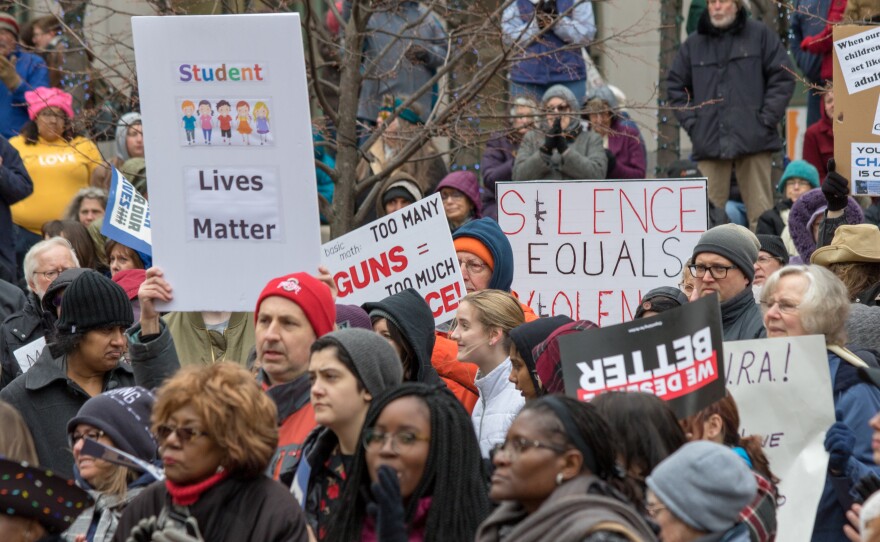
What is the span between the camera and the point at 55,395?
7008 millimetres

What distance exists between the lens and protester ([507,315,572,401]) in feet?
22.3

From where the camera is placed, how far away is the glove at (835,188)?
909cm

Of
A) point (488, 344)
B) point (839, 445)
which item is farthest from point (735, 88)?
point (839, 445)

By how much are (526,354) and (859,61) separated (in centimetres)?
352

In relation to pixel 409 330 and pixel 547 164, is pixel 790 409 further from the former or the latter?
pixel 547 164

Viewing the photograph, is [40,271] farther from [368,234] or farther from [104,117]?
[104,117]

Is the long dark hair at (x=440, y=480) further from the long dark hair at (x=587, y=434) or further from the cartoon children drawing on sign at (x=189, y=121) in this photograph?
the cartoon children drawing on sign at (x=189, y=121)

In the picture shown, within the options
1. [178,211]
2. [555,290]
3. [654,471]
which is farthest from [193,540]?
[555,290]

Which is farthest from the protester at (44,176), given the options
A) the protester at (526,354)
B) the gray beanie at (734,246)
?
the protester at (526,354)

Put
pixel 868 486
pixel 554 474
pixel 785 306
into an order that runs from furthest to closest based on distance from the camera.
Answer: pixel 785 306 → pixel 868 486 → pixel 554 474

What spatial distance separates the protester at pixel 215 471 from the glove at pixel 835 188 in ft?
16.4

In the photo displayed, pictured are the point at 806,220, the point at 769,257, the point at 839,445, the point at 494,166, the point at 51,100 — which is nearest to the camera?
the point at 839,445

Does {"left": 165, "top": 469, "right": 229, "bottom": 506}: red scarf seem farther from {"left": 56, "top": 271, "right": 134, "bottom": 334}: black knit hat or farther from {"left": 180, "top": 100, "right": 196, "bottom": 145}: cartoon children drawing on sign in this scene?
{"left": 180, "top": 100, "right": 196, "bottom": 145}: cartoon children drawing on sign

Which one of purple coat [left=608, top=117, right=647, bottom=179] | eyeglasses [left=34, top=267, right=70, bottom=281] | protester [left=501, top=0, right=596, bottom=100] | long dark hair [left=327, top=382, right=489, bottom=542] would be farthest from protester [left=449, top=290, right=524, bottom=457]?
purple coat [left=608, top=117, right=647, bottom=179]
